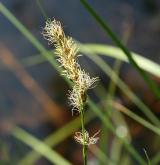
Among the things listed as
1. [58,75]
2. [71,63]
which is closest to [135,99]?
[71,63]

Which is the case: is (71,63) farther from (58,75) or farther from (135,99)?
(58,75)

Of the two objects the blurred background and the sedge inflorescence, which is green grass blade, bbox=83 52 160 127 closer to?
the blurred background

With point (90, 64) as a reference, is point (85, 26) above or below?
above

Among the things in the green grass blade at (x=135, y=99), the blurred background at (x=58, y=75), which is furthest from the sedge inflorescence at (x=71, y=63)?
the blurred background at (x=58, y=75)

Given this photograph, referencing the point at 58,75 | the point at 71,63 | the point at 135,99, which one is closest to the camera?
the point at 71,63

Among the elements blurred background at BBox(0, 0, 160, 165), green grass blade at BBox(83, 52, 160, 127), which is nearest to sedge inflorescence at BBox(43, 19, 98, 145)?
green grass blade at BBox(83, 52, 160, 127)

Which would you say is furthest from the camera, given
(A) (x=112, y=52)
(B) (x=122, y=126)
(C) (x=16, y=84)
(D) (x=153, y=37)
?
(D) (x=153, y=37)

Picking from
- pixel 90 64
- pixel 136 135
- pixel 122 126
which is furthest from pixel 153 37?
pixel 122 126

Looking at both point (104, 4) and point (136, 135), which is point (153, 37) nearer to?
point (104, 4)

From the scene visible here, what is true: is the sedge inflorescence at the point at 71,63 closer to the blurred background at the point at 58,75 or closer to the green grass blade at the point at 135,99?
the green grass blade at the point at 135,99
